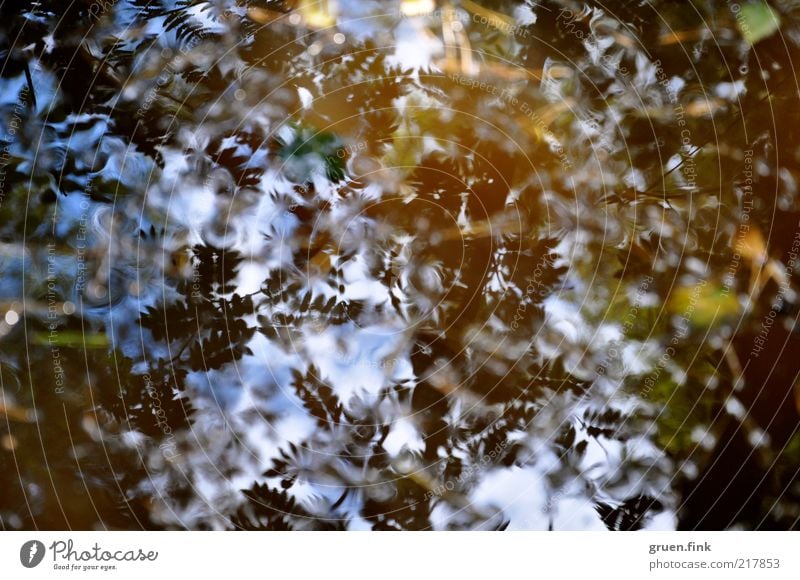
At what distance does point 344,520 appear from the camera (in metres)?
0.59

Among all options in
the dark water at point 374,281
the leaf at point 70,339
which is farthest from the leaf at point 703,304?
the leaf at point 70,339

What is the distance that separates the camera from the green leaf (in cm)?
63

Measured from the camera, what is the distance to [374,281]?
0.60m

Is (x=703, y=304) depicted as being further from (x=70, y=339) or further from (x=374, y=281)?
(x=70, y=339)

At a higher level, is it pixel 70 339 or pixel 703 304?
pixel 703 304

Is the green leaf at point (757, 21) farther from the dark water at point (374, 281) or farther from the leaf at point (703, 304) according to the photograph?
the leaf at point (703, 304)

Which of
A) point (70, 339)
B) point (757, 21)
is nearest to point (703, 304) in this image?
point (757, 21)

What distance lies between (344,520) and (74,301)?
0.35 metres

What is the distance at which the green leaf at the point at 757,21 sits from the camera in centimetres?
63
